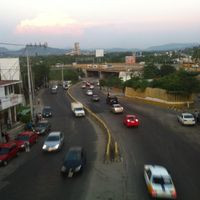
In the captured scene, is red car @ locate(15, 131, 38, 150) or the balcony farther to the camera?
the balcony

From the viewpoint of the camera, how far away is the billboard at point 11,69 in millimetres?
49406

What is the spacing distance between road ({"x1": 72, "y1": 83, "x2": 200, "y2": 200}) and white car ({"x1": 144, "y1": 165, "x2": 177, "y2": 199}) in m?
0.68

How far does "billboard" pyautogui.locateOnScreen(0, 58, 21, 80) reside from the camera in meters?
49.4

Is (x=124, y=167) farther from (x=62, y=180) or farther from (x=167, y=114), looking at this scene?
(x=167, y=114)

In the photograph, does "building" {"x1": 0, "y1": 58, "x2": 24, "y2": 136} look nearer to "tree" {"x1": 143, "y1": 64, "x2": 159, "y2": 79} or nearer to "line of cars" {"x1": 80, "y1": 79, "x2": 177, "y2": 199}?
"line of cars" {"x1": 80, "y1": 79, "x2": 177, "y2": 199}

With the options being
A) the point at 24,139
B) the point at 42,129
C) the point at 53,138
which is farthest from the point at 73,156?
the point at 42,129

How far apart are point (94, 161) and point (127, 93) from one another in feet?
169

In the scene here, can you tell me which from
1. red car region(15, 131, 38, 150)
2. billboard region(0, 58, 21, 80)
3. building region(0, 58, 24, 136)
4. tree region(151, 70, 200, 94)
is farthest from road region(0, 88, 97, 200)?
tree region(151, 70, 200, 94)

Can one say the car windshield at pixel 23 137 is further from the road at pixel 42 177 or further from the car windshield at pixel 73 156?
the car windshield at pixel 73 156

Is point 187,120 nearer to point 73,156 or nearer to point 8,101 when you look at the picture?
point 73,156

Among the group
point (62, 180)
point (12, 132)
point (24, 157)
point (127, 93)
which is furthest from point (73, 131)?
point (127, 93)

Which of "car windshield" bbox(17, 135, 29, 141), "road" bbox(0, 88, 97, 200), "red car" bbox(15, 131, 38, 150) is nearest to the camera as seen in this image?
"road" bbox(0, 88, 97, 200)

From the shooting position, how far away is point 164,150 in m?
26.7

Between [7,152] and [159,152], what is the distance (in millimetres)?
11171
